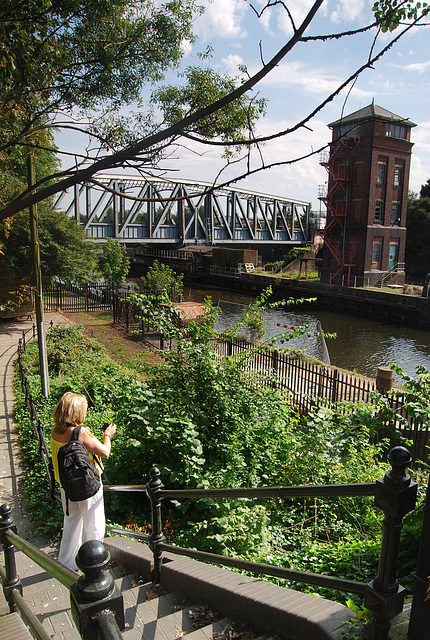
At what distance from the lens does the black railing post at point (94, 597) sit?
130cm

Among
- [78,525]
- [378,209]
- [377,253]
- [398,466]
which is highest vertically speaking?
[378,209]

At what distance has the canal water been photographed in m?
22.8

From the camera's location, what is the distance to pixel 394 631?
1.98 meters

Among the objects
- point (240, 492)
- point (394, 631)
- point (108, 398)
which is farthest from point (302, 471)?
point (108, 398)

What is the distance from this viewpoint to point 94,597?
52.6 inches

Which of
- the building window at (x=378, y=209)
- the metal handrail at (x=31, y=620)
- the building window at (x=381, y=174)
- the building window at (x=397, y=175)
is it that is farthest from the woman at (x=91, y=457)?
the building window at (x=397, y=175)

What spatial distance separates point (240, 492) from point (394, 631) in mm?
1056

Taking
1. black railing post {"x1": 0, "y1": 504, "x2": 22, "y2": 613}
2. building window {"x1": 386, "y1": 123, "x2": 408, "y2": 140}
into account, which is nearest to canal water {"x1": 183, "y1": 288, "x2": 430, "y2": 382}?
black railing post {"x1": 0, "y1": 504, "x2": 22, "y2": 613}

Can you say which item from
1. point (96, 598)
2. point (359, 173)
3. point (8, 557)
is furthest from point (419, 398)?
point (359, 173)

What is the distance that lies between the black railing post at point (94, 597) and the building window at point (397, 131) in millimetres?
47757

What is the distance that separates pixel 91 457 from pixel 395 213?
47288 mm

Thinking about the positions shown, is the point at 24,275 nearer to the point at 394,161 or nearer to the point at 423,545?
the point at 423,545

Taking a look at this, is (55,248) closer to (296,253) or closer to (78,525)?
(78,525)

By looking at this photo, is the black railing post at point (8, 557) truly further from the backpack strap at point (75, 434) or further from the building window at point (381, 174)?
the building window at point (381, 174)
